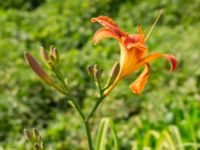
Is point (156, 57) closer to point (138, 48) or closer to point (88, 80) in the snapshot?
point (138, 48)

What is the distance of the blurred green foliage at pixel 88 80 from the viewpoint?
2922 mm

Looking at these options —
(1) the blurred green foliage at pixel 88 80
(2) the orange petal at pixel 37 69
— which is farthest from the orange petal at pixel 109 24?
(1) the blurred green foliage at pixel 88 80

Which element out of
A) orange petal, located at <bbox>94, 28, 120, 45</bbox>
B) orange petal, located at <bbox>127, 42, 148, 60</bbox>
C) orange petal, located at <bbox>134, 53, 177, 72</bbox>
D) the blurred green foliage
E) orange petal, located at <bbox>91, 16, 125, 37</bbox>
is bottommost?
the blurred green foliage

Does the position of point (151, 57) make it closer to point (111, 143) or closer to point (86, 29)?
point (111, 143)

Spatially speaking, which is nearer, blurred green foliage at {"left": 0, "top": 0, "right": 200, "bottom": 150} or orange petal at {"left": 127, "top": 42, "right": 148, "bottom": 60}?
orange petal at {"left": 127, "top": 42, "right": 148, "bottom": 60}

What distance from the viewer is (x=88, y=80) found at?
3.96 metres

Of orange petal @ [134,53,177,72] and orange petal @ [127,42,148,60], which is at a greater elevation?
orange petal @ [127,42,148,60]

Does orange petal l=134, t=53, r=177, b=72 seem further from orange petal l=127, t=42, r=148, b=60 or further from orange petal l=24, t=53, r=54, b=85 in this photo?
orange petal l=24, t=53, r=54, b=85

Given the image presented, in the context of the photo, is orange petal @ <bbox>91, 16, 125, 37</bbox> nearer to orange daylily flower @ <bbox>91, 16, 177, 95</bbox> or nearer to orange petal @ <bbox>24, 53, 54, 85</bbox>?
orange daylily flower @ <bbox>91, 16, 177, 95</bbox>

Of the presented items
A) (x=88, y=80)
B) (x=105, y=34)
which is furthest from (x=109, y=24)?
(x=88, y=80)

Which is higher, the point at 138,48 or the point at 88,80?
the point at 138,48

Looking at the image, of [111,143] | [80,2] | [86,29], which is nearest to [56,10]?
[80,2]

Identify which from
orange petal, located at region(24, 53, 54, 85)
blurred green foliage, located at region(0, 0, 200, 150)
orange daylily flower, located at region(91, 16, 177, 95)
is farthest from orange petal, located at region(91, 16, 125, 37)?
blurred green foliage, located at region(0, 0, 200, 150)

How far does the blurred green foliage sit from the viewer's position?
2.92 m
